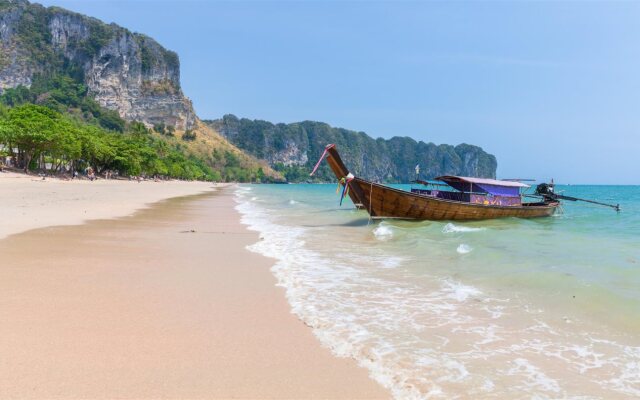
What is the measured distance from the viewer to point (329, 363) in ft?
12.5

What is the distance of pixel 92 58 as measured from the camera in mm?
148500

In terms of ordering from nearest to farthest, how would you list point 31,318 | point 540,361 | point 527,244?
point 540,361, point 31,318, point 527,244

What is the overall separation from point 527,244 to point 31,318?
12.5 m

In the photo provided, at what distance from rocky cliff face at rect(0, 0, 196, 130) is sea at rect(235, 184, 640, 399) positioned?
159534mm

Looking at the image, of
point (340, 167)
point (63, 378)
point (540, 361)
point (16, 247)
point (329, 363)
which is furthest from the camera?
point (340, 167)

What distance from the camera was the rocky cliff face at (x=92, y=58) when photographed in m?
146

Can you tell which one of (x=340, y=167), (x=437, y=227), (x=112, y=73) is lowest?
(x=437, y=227)

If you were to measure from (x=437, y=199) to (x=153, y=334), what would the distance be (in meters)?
16.5

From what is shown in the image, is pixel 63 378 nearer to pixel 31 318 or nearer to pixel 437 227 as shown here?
pixel 31 318

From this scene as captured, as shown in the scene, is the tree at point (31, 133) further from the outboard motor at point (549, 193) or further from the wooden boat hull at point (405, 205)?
the outboard motor at point (549, 193)

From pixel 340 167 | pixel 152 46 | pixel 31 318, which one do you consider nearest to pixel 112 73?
pixel 152 46

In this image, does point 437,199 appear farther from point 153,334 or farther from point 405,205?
point 153,334

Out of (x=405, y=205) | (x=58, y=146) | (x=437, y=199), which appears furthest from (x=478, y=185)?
(x=58, y=146)

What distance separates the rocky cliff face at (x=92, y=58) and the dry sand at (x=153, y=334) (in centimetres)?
15890
